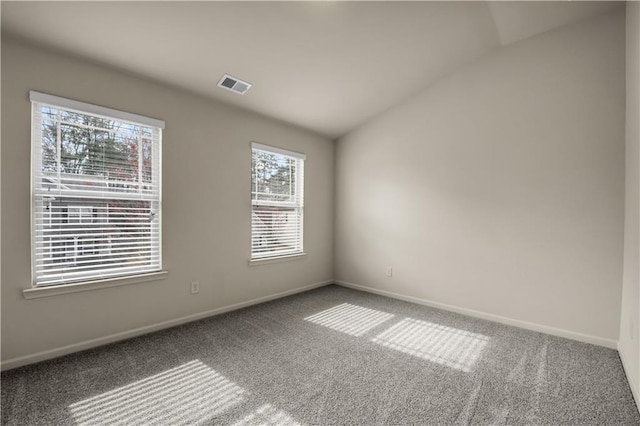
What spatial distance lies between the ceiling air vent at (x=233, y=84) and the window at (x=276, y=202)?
0.67m

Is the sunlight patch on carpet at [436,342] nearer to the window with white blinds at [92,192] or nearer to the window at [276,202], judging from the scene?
the window at [276,202]

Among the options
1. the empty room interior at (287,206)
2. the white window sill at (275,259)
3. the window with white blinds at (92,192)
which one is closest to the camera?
the empty room interior at (287,206)

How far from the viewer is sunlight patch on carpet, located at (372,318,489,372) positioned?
2.42 metres

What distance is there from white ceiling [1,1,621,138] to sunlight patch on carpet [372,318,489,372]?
8.57ft

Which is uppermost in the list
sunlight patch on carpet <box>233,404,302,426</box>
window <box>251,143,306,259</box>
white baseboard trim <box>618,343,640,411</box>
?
window <box>251,143,306,259</box>

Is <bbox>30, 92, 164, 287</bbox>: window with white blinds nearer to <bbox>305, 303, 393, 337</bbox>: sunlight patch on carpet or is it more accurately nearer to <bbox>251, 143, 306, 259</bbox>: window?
<bbox>251, 143, 306, 259</bbox>: window

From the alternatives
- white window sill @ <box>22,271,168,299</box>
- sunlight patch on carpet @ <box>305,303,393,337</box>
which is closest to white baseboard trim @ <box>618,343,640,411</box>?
sunlight patch on carpet @ <box>305,303,393,337</box>

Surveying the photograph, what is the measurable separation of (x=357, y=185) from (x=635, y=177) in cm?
283

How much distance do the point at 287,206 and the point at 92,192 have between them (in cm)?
215

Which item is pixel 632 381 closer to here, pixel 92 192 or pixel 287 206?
pixel 287 206

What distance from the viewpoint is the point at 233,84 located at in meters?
3.05

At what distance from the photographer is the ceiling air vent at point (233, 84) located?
2.95 m

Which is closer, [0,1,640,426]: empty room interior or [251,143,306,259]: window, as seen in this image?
[0,1,640,426]: empty room interior

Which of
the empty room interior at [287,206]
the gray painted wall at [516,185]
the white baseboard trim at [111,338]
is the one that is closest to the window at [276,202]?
the empty room interior at [287,206]
